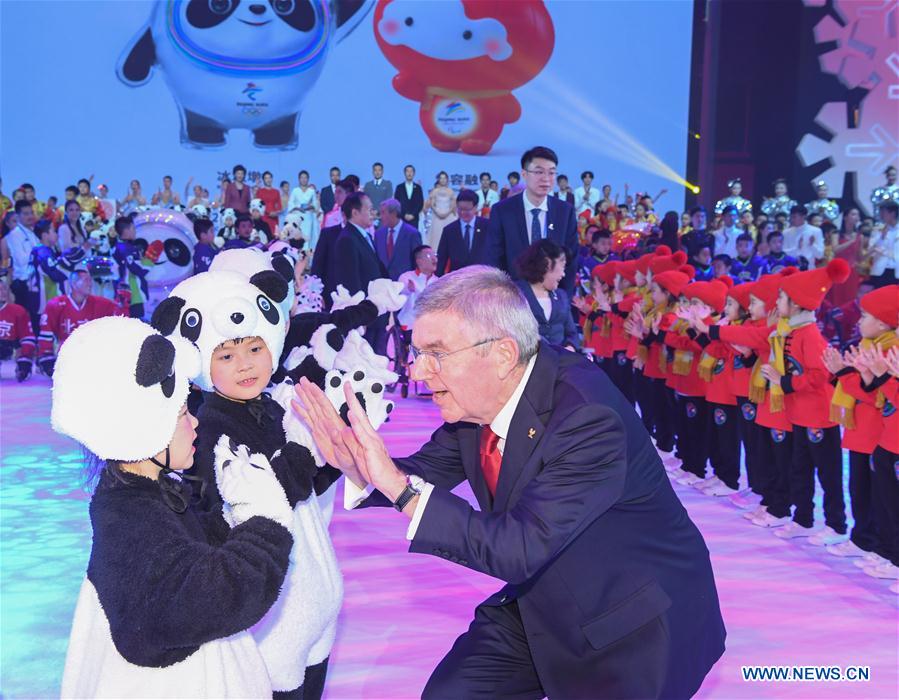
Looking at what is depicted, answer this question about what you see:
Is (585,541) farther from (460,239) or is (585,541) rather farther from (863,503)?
(460,239)

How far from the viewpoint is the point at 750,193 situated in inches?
712

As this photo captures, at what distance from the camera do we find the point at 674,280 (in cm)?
667

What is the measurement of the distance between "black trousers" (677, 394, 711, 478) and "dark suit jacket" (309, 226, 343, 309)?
2748mm

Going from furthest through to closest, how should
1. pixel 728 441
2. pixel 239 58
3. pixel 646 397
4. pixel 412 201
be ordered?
pixel 239 58
pixel 412 201
pixel 646 397
pixel 728 441

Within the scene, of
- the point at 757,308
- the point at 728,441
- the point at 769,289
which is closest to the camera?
the point at 769,289

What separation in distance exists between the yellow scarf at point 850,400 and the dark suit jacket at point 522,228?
1.99 meters

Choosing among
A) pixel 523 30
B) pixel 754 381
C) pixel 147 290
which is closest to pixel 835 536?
pixel 754 381

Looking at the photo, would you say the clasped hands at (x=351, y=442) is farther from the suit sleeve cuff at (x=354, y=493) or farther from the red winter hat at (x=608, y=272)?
the red winter hat at (x=608, y=272)

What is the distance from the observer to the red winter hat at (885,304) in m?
4.54

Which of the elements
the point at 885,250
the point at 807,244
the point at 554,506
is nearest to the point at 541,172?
the point at 554,506

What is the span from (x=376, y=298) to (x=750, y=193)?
49.8 feet

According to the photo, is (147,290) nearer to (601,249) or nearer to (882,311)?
(601,249)

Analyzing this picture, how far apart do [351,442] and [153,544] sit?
565 millimetres

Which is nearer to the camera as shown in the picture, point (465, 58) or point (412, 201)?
point (412, 201)
